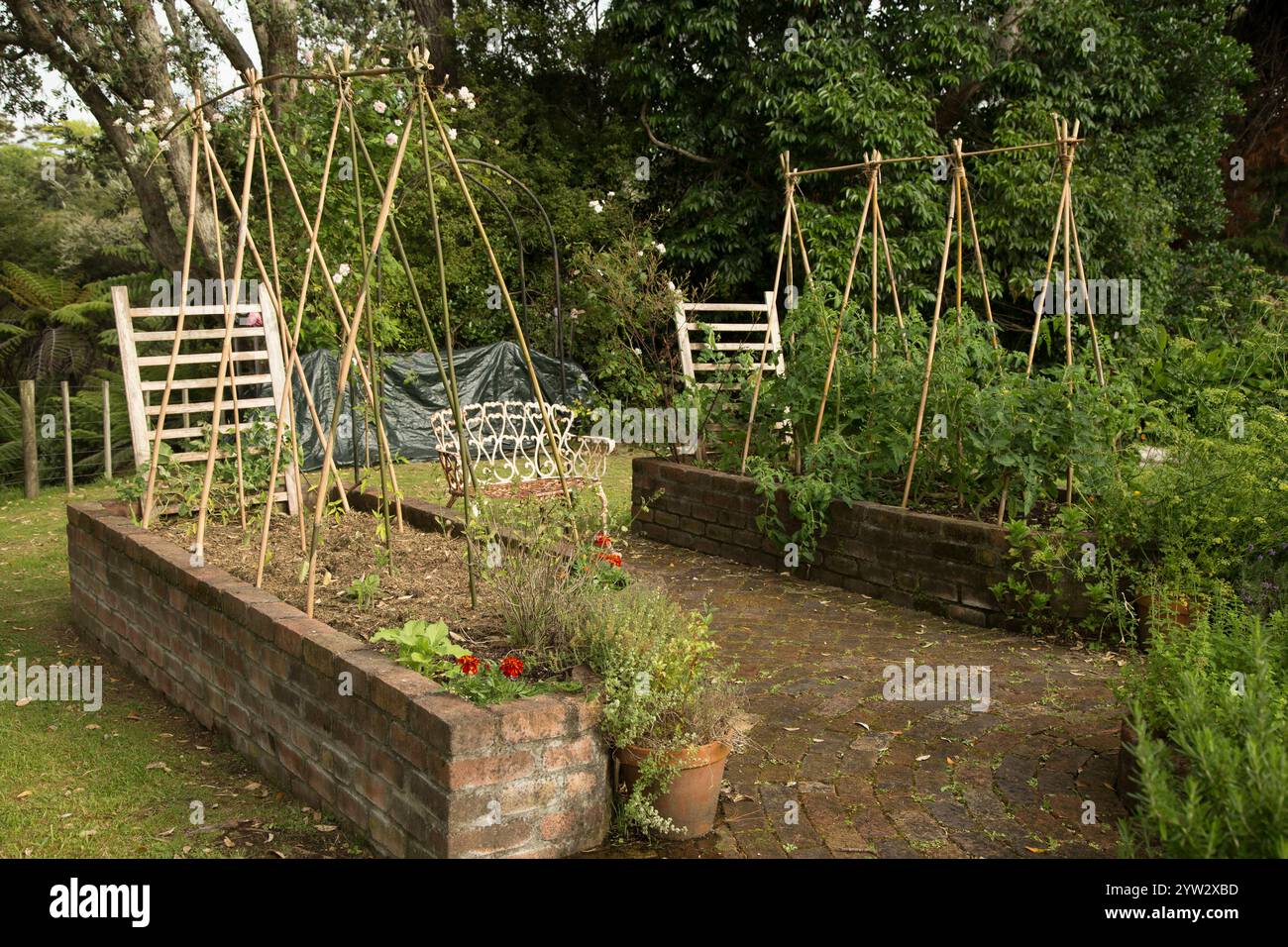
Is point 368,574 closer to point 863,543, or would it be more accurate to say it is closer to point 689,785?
point 689,785

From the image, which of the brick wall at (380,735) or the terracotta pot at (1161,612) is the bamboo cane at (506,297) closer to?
the brick wall at (380,735)

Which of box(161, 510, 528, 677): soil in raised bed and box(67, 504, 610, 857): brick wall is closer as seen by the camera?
box(67, 504, 610, 857): brick wall

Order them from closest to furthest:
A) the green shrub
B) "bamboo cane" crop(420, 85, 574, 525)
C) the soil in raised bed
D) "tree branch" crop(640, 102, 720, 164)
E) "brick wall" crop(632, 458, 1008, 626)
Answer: the green shrub → the soil in raised bed → "bamboo cane" crop(420, 85, 574, 525) → "brick wall" crop(632, 458, 1008, 626) → "tree branch" crop(640, 102, 720, 164)

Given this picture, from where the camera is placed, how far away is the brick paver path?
343 cm

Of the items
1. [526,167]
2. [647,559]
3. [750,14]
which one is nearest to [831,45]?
[750,14]

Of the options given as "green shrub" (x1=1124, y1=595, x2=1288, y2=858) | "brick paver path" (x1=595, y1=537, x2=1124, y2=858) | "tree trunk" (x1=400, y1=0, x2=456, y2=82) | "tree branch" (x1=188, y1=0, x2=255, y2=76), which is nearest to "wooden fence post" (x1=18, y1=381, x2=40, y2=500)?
"tree branch" (x1=188, y1=0, x2=255, y2=76)

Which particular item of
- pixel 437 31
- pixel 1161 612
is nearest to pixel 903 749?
pixel 1161 612

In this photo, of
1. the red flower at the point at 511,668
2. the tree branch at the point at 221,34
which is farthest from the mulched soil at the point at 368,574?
the tree branch at the point at 221,34

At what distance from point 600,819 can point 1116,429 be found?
367 cm

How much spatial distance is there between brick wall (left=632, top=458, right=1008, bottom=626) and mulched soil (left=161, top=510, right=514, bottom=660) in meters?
1.46

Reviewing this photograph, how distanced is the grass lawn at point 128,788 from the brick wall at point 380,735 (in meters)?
0.10

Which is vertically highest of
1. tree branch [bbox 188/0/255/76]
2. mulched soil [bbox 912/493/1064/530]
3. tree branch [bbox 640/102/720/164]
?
tree branch [bbox 188/0/255/76]

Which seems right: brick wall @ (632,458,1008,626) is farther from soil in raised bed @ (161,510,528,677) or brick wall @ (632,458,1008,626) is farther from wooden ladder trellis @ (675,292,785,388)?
soil in raised bed @ (161,510,528,677)

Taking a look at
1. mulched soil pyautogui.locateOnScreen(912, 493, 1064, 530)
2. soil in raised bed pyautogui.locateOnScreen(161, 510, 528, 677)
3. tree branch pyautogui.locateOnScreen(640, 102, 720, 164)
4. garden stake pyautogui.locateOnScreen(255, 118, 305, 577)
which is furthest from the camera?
tree branch pyautogui.locateOnScreen(640, 102, 720, 164)
